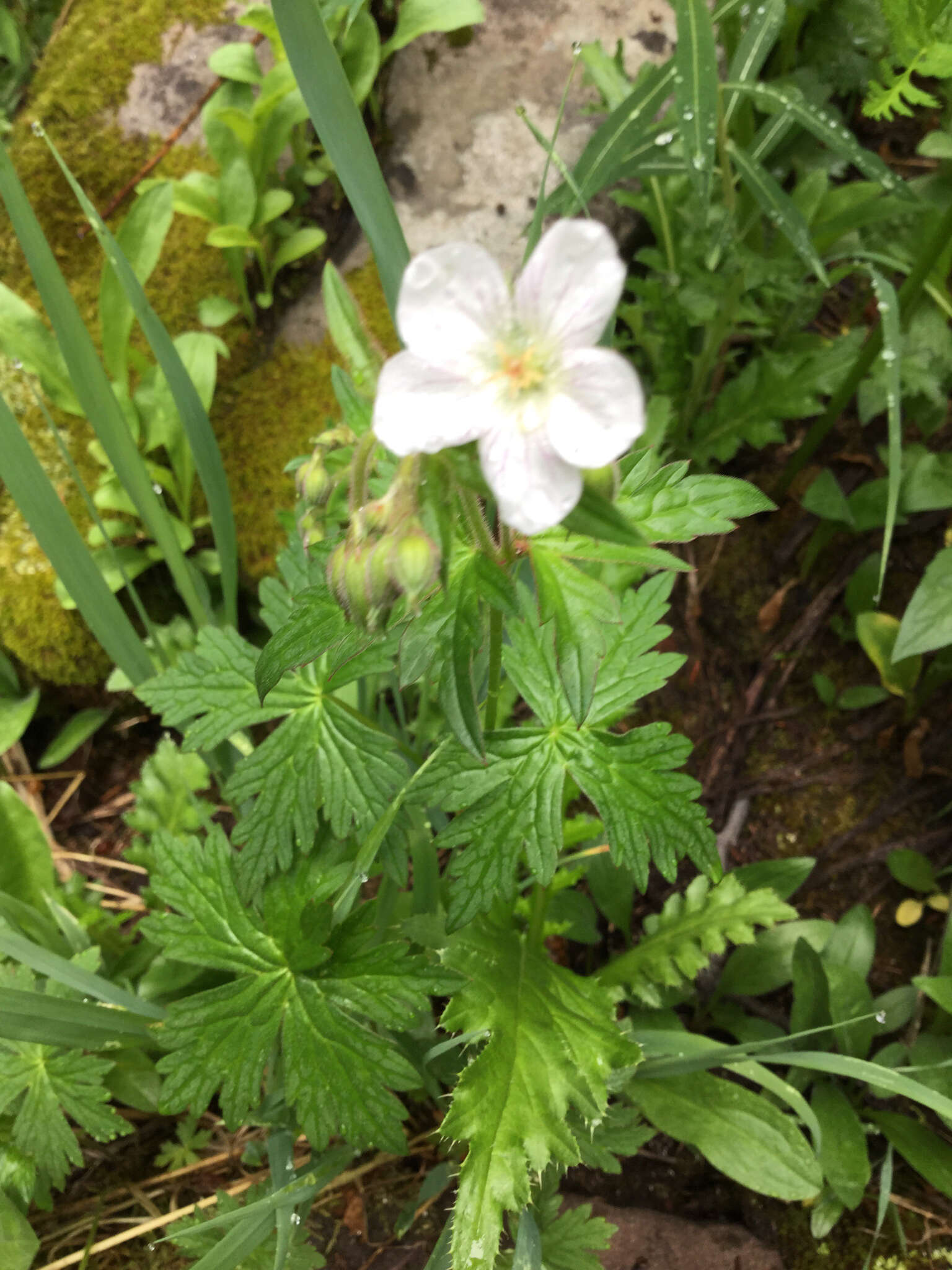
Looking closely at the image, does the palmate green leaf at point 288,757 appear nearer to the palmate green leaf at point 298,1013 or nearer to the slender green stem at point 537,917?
the palmate green leaf at point 298,1013

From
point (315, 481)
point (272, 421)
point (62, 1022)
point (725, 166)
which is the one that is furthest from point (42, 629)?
point (725, 166)

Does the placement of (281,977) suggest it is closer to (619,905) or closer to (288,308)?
(619,905)

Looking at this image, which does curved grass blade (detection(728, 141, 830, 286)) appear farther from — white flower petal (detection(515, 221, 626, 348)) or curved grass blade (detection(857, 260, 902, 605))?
white flower petal (detection(515, 221, 626, 348))

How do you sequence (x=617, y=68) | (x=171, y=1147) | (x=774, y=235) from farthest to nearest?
1. (x=774, y=235)
2. (x=617, y=68)
3. (x=171, y=1147)

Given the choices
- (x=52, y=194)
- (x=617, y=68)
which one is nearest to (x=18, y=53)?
(x=52, y=194)

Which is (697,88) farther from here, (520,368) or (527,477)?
(527,477)

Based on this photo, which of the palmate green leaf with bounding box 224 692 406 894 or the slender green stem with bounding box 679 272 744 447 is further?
the slender green stem with bounding box 679 272 744 447

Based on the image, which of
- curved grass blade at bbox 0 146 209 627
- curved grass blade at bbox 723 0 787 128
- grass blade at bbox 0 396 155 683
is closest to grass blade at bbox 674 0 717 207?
curved grass blade at bbox 723 0 787 128
